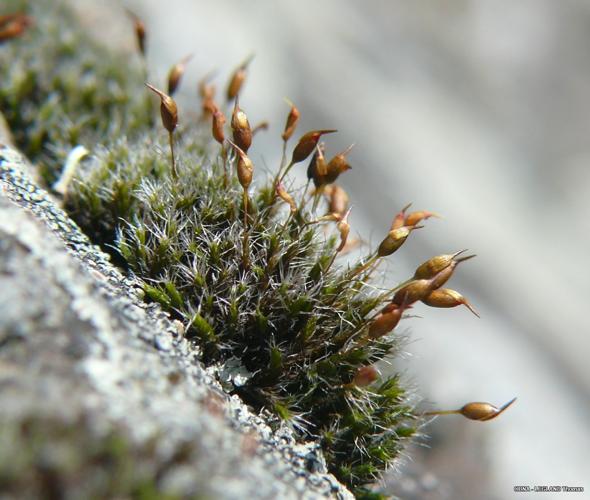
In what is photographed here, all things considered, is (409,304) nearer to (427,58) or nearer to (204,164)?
(204,164)

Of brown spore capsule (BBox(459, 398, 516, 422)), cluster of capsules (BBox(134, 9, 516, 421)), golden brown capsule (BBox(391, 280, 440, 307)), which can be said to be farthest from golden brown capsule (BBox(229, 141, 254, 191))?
brown spore capsule (BBox(459, 398, 516, 422))

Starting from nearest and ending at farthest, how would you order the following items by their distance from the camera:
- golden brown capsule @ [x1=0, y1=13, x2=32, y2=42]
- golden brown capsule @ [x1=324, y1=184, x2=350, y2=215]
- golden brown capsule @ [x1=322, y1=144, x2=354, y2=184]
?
golden brown capsule @ [x1=322, y1=144, x2=354, y2=184] < golden brown capsule @ [x1=324, y1=184, x2=350, y2=215] < golden brown capsule @ [x1=0, y1=13, x2=32, y2=42]

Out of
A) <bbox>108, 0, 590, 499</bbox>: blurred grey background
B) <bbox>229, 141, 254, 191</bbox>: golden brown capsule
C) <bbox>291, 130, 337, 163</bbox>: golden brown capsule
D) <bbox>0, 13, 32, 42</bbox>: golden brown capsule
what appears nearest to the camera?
<bbox>229, 141, 254, 191</bbox>: golden brown capsule

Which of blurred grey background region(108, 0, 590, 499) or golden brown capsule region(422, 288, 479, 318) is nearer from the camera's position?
golden brown capsule region(422, 288, 479, 318)

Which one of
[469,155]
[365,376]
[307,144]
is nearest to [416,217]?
[307,144]

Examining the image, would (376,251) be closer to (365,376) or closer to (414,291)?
(414,291)

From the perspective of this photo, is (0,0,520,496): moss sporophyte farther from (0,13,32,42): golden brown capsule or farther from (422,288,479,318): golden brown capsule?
(0,13,32,42): golden brown capsule

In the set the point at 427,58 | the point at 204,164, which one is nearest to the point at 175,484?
the point at 204,164
